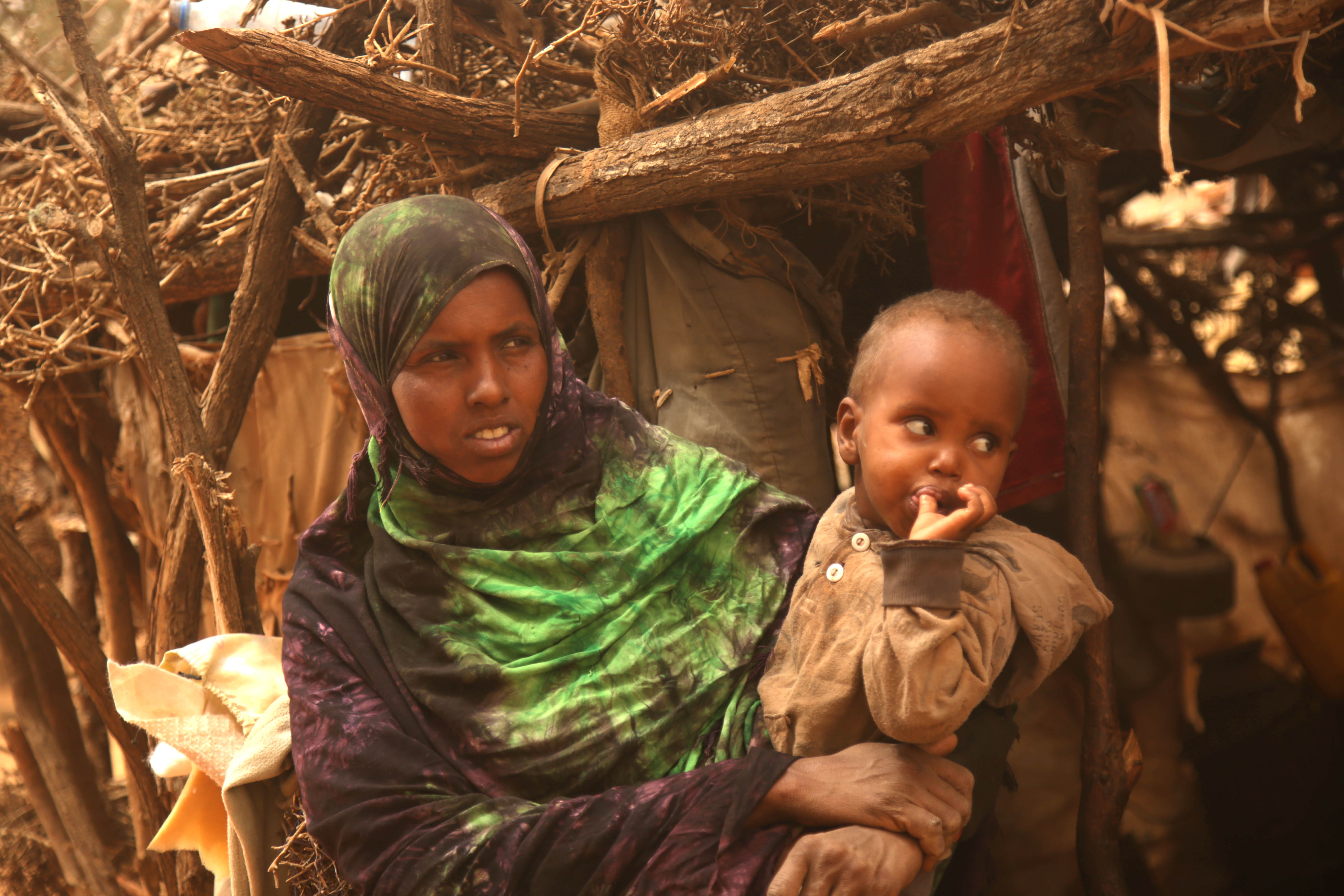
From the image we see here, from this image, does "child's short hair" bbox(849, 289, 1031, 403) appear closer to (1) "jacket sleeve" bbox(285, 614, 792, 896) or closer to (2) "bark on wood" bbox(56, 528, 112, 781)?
(1) "jacket sleeve" bbox(285, 614, 792, 896)

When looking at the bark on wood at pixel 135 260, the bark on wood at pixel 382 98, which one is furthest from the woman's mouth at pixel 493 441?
the bark on wood at pixel 135 260

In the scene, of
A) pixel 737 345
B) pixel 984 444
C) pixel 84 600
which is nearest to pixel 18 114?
pixel 84 600

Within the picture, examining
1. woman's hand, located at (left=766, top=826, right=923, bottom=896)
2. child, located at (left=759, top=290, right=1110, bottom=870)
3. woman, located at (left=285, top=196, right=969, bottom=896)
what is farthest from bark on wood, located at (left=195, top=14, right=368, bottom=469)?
woman's hand, located at (left=766, top=826, right=923, bottom=896)

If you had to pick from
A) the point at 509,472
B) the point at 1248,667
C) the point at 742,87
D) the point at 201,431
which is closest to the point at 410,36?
the point at 742,87

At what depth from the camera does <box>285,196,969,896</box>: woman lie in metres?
1.44

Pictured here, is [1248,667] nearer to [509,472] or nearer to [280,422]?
[509,472]

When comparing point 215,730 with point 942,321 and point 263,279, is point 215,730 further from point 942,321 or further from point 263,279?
point 942,321

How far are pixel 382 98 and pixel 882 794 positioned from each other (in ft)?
6.87

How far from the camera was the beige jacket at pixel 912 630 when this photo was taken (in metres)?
1.24

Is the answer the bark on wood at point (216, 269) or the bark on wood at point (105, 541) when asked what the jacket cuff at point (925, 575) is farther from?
the bark on wood at point (105, 541)

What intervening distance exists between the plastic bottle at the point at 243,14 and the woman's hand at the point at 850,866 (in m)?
2.81

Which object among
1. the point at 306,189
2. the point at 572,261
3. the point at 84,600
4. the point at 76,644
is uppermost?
the point at 306,189

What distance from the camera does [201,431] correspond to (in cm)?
274

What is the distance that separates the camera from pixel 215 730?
208 cm
